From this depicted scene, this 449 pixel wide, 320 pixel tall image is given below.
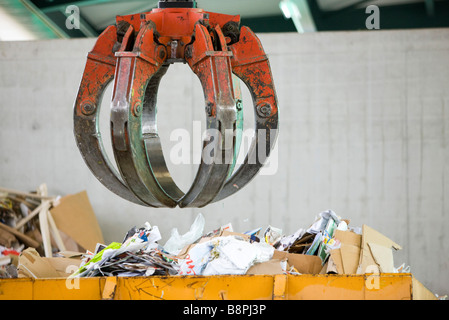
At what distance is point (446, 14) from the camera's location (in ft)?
19.8

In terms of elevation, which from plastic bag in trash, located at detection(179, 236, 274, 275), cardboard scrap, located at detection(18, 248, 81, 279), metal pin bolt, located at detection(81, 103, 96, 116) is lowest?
cardboard scrap, located at detection(18, 248, 81, 279)

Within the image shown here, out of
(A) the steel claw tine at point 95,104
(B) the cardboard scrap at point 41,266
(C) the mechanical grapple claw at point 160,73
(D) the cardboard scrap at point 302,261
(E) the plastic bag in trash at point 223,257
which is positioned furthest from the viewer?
(D) the cardboard scrap at point 302,261

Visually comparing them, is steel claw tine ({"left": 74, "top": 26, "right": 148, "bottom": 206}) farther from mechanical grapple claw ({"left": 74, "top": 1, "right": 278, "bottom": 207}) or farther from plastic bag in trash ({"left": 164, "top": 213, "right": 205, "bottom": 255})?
plastic bag in trash ({"left": 164, "top": 213, "right": 205, "bottom": 255})

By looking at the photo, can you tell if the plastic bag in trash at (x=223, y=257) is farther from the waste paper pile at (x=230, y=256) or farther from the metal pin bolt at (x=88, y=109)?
the metal pin bolt at (x=88, y=109)

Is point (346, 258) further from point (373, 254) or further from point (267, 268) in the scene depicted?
point (267, 268)

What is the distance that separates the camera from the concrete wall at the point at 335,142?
586 cm

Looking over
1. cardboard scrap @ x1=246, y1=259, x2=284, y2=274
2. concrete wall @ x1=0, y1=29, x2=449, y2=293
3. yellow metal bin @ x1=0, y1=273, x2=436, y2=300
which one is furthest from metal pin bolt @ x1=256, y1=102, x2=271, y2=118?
concrete wall @ x1=0, y1=29, x2=449, y2=293

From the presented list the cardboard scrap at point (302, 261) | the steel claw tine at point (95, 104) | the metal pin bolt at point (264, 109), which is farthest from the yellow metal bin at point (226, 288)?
the metal pin bolt at point (264, 109)

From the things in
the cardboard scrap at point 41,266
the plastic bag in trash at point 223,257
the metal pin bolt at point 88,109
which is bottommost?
the cardboard scrap at point 41,266

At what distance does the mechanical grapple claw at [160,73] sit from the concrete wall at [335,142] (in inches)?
162

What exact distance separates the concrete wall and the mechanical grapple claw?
411cm

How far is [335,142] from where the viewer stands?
5938 mm

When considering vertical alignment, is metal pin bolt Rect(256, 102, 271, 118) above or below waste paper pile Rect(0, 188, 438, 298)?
above

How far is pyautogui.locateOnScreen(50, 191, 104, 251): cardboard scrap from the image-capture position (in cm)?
544
